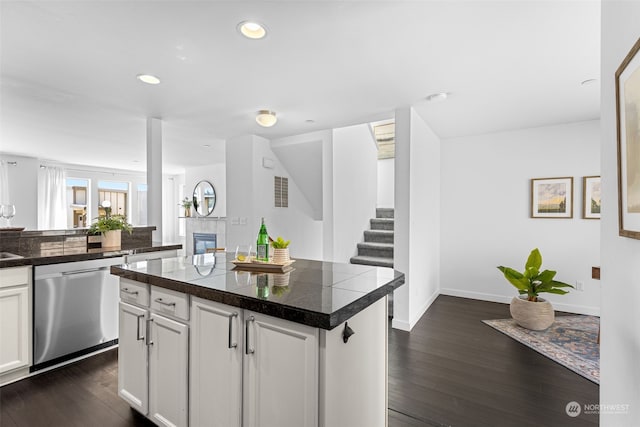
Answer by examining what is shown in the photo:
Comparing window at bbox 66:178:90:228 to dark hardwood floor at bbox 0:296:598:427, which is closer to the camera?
dark hardwood floor at bbox 0:296:598:427

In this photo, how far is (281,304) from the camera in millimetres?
1176

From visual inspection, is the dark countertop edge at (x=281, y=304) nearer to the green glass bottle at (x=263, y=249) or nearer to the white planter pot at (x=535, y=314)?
the green glass bottle at (x=263, y=249)

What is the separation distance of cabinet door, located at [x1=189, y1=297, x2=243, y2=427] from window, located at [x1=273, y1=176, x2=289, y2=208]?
11.9 feet

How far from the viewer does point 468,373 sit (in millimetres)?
2381

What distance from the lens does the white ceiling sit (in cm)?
174

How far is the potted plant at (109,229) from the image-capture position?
9.73ft

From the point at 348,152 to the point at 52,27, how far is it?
12.5 ft

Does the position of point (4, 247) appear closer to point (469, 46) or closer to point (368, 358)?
point (368, 358)

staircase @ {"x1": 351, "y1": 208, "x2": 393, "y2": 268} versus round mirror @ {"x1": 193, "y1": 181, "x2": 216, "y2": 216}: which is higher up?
round mirror @ {"x1": 193, "y1": 181, "x2": 216, "y2": 216}

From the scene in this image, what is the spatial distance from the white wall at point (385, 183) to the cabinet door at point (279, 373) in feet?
17.8

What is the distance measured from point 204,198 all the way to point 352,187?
14.8ft

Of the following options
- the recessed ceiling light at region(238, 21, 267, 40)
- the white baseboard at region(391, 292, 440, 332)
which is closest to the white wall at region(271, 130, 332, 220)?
the white baseboard at region(391, 292, 440, 332)

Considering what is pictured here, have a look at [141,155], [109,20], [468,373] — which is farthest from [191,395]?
[141,155]

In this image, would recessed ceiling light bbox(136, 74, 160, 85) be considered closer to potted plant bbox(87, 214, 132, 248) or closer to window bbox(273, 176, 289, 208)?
potted plant bbox(87, 214, 132, 248)
